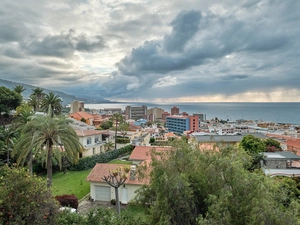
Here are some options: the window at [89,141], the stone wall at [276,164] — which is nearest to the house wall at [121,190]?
the stone wall at [276,164]

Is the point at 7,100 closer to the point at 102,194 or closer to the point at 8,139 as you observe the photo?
the point at 8,139

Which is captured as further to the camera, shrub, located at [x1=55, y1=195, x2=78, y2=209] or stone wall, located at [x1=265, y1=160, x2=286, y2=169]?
stone wall, located at [x1=265, y1=160, x2=286, y2=169]

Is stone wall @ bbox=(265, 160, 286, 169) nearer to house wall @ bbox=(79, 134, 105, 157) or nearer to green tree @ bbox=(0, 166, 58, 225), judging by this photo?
green tree @ bbox=(0, 166, 58, 225)

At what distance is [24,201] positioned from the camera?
9102 millimetres

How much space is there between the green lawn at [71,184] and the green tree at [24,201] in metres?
13.4

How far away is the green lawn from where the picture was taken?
940 inches

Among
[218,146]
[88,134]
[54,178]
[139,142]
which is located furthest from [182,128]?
[218,146]

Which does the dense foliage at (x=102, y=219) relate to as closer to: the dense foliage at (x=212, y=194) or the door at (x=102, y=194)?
the dense foliage at (x=212, y=194)

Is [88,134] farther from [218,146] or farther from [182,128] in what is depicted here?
[182,128]

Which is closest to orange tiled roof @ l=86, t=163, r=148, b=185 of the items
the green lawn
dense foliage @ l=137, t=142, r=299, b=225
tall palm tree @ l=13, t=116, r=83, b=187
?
the green lawn

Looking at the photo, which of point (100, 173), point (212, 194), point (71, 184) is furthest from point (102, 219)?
point (71, 184)

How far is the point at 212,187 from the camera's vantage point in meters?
9.74

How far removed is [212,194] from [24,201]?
7.97 metres

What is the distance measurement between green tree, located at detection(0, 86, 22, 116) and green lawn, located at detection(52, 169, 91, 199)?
Answer: 3263 centimetres
